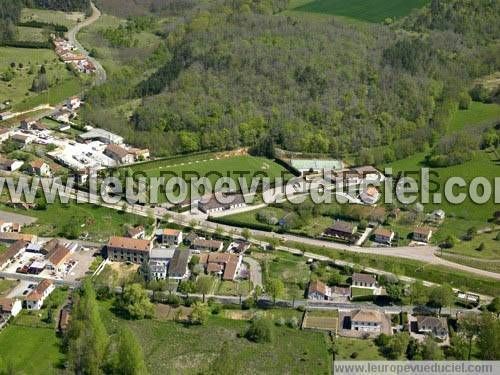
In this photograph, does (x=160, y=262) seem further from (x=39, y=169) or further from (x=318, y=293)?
(x=39, y=169)

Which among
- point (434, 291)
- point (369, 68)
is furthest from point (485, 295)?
point (369, 68)

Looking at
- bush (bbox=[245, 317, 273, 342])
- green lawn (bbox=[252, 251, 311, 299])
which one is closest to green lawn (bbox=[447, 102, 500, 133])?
green lawn (bbox=[252, 251, 311, 299])

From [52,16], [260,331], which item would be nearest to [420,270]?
[260,331]

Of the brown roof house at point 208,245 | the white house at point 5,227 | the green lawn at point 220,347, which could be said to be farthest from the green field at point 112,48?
the green lawn at point 220,347

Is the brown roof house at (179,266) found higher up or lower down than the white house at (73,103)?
lower down

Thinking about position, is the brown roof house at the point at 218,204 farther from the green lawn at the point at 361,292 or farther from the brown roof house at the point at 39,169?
the brown roof house at the point at 39,169
